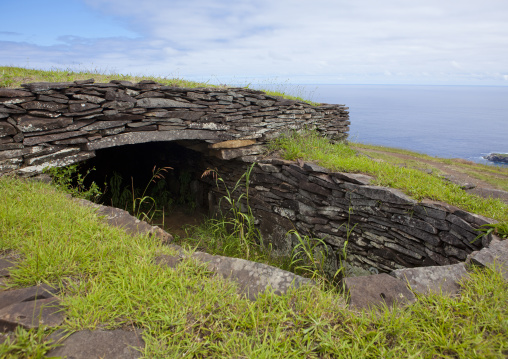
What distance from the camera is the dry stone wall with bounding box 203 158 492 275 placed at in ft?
12.5

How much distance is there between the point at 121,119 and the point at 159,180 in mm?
3753

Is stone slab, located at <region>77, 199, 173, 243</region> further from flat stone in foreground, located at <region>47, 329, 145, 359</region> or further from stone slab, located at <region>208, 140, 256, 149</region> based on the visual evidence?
stone slab, located at <region>208, 140, 256, 149</region>

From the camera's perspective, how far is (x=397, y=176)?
4.77m

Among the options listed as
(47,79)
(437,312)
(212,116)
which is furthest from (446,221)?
(47,79)

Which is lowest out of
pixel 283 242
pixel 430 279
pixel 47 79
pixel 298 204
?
pixel 283 242

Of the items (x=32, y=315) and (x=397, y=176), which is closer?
(x=32, y=315)

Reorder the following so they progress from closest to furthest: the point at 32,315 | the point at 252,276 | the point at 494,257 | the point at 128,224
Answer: the point at 32,315, the point at 252,276, the point at 494,257, the point at 128,224

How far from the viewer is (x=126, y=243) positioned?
2.69 meters

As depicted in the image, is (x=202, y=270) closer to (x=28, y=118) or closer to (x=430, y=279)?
(x=430, y=279)

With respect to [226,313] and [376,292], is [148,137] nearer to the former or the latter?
[226,313]

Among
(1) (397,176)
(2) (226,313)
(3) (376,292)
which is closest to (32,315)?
(2) (226,313)

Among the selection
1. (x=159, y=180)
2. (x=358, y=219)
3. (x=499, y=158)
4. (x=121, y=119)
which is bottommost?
(x=159, y=180)

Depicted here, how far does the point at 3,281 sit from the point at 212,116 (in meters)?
4.34

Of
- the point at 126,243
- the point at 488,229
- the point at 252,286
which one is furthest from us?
the point at 488,229
